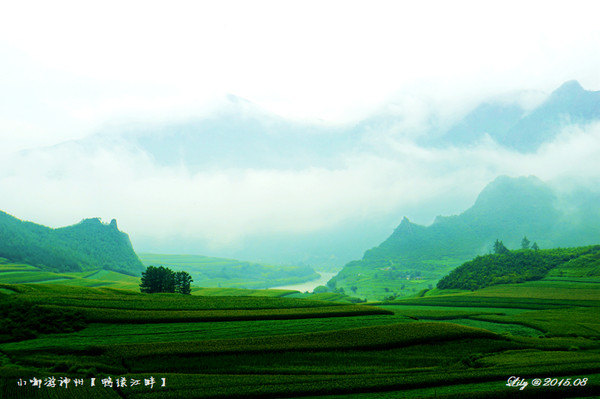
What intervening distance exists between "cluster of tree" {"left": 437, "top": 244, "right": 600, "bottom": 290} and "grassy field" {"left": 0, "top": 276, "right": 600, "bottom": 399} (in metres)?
50.2

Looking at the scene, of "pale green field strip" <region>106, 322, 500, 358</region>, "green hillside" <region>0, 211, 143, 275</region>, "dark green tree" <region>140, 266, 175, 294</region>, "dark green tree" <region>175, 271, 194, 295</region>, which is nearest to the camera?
"pale green field strip" <region>106, 322, 500, 358</region>

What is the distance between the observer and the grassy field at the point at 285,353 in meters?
21.3

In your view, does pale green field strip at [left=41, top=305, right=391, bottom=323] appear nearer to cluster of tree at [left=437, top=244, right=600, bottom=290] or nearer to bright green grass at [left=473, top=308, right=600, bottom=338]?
bright green grass at [left=473, top=308, right=600, bottom=338]

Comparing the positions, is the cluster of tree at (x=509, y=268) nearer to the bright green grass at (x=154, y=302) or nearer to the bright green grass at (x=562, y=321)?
the bright green grass at (x=562, y=321)

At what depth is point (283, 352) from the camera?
1090 inches

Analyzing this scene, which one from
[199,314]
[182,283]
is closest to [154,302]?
[199,314]

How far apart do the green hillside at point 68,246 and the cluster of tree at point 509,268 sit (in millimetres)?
140617

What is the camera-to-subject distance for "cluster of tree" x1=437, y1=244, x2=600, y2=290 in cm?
9231

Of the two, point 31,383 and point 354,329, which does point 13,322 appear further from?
point 354,329

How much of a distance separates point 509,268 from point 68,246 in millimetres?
175366

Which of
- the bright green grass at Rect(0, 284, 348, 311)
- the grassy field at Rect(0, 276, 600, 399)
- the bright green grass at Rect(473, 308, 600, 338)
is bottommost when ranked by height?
the bright green grass at Rect(473, 308, 600, 338)

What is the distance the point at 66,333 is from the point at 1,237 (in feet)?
449

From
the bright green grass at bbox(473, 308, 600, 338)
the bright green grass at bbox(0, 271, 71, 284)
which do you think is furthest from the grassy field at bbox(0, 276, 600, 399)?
the bright green grass at bbox(0, 271, 71, 284)

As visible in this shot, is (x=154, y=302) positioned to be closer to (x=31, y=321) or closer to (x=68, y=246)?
(x=31, y=321)
